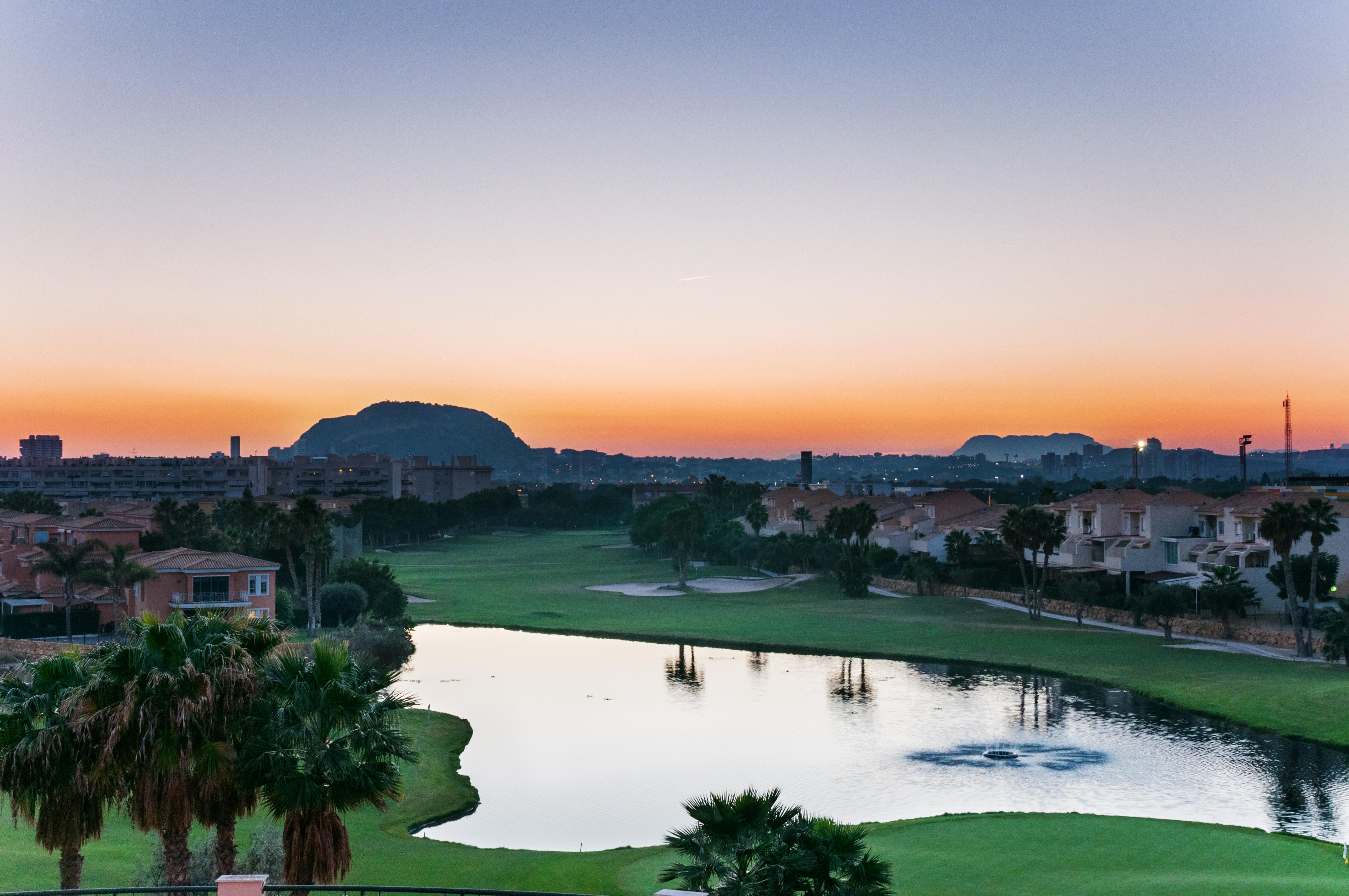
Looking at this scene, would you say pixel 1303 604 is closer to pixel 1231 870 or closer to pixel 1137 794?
pixel 1137 794

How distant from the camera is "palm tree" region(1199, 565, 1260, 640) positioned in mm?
62719

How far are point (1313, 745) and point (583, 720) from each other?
26624mm

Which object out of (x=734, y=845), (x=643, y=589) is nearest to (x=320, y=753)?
(x=734, y=845)

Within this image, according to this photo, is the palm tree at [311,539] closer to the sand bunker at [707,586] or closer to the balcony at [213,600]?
the balcony at [213,600]

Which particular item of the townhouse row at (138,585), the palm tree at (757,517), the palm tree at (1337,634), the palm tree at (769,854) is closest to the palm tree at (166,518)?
the townhouse row at (138,585)

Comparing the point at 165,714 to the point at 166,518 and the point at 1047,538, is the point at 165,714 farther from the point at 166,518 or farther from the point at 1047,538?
the point at 166,518

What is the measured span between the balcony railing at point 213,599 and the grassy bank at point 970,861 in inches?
1237

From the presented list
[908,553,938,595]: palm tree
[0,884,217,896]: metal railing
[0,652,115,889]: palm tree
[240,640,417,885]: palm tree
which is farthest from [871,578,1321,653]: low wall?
[0,884,217,896]: metal railing

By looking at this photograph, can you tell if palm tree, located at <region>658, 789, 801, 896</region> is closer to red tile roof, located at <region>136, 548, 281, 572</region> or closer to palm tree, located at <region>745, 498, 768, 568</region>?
red tile roof, located at <region>136, 548, 281, 572</region>

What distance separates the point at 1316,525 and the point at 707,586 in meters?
50.7

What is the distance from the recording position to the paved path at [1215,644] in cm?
5609

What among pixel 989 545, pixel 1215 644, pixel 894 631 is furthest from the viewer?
pixel 989 545

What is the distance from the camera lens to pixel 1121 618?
230 ft

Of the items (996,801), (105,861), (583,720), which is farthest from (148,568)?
(996,801)
